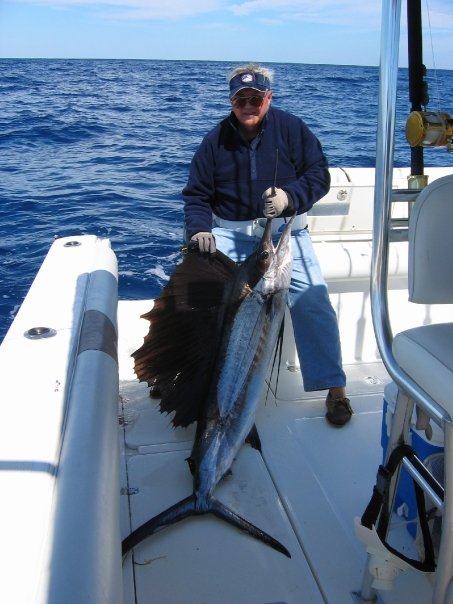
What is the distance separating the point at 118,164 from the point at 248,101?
758cm

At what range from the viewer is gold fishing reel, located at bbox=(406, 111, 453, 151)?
1.35m

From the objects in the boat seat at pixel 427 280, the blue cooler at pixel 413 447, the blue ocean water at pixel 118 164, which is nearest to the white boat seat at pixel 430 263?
the boat seat at pixel 427 280

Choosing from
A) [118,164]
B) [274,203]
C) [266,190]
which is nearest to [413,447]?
[274,203]

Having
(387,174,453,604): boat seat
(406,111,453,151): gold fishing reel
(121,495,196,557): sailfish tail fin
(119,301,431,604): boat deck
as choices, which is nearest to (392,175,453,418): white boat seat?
(387,174,453,604): boat seat

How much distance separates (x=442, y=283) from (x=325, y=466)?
905 millimetres

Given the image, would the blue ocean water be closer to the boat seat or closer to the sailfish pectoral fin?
the boat seat

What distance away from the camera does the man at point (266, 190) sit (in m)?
2.25

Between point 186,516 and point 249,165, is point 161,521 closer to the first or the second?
point 186,516

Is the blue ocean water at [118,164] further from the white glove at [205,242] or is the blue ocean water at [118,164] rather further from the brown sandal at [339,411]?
the brown sandal at [339,411]

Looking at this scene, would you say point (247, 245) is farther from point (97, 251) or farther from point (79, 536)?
point (79, 536)

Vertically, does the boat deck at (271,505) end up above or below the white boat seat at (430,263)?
below

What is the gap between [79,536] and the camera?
1.07 m

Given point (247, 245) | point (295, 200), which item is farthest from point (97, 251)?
point (295, 200)

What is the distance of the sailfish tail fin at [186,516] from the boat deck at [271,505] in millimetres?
22
